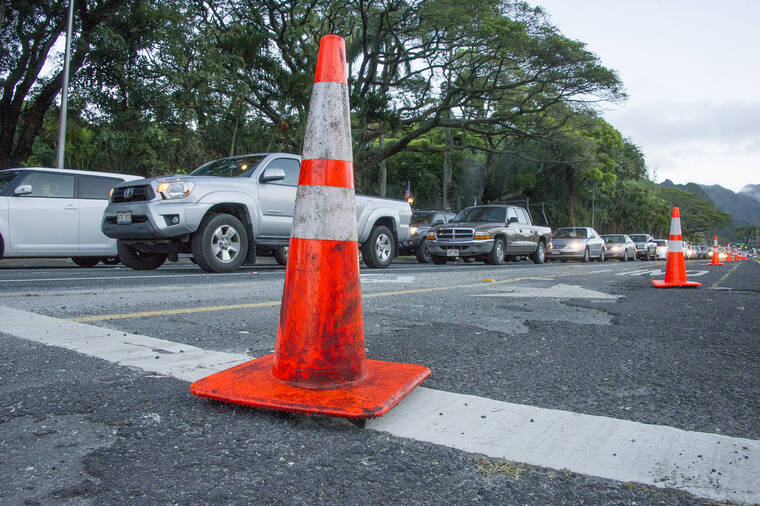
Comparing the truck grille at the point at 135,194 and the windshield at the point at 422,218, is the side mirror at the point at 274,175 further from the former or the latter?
the windshield at the point at 422,218

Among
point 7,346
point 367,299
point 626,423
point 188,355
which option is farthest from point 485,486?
point 367,299

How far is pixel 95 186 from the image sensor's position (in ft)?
33.3

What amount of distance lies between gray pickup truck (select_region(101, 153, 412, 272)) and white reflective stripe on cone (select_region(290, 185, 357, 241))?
610 centimetres

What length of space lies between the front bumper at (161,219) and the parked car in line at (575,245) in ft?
57.3

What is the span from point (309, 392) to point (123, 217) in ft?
23.4

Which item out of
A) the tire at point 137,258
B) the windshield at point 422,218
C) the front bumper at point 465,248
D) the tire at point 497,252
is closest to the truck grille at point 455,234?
the front bumper at point 465,248

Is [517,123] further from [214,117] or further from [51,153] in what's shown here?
[51,153]

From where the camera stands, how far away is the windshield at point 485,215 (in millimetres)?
17203

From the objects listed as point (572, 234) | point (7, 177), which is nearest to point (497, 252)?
point (572, 234)

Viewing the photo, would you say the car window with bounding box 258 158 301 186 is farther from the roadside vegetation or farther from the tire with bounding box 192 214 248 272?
the roadside vegetation

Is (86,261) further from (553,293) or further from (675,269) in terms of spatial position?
(675,269)

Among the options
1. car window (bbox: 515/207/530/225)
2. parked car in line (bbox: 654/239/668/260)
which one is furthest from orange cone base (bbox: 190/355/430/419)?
parked car in line (bbox: 654/239/668/260)

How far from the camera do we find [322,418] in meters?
1.93

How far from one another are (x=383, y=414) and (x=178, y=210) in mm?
6688
